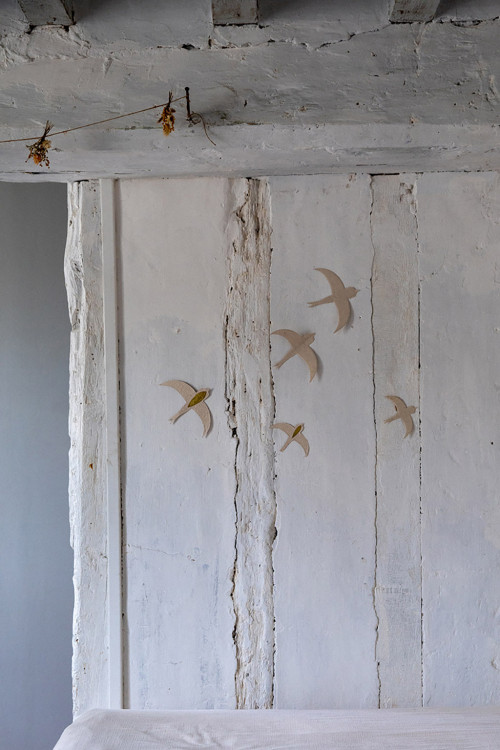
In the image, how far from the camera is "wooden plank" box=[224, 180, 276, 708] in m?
1.72

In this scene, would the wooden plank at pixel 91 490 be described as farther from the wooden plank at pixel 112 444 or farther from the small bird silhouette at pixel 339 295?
the small bird silhouette at pixel 339 295

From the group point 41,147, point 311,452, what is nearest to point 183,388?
point 311,452

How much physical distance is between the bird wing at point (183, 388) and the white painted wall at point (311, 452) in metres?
0.03

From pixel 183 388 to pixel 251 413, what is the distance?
217mm

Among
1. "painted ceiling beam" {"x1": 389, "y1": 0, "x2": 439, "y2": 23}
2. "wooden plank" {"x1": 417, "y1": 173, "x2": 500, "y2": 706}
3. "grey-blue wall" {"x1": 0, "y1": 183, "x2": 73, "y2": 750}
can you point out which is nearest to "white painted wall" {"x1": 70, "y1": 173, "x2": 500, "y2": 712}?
"wooden plank" {"x1": 417, "y1": 173, "x2": 500, "y2": 706}

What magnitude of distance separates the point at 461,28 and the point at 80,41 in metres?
1.03

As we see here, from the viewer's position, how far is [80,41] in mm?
1586

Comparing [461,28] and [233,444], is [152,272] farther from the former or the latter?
[461,28]

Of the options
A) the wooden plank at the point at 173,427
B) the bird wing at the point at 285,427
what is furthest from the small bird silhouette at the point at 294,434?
the wooden plank at the point at 173,427

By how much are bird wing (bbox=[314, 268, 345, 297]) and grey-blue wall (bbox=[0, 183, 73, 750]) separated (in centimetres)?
112

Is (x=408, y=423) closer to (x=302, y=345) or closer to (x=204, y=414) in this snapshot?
(x=302, y=345)

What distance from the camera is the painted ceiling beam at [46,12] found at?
58.7 inches

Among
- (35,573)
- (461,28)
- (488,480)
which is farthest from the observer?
(35,573)

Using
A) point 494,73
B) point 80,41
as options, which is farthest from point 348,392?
point 80,41
